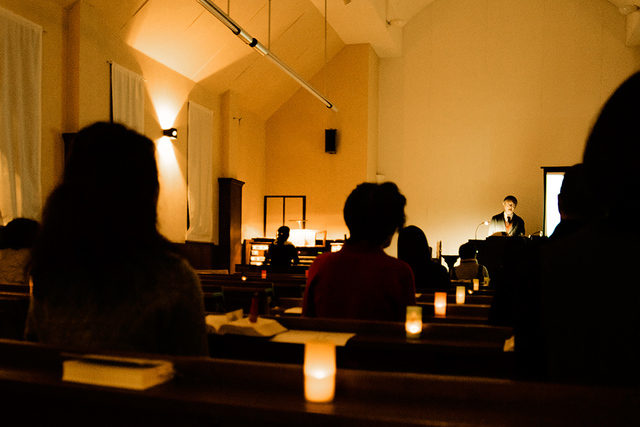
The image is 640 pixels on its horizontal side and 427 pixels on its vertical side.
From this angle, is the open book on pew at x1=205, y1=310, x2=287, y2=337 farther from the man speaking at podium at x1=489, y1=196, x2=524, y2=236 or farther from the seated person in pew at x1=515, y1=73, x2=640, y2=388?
the man speaking at podium at x1=489, y1=196, x2=524, y2=236

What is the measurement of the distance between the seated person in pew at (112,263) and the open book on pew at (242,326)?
2.16 feet

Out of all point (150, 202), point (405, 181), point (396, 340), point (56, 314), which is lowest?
point (396, 340)

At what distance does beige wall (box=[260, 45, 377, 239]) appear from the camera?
12.6m

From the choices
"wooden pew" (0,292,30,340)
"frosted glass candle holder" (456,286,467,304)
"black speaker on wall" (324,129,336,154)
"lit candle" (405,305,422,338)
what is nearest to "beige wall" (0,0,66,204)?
"wooden pew" (0,292,30,340)

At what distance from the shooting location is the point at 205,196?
10.7 metres

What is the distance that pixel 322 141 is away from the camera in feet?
42.7

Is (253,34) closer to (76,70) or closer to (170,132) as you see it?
(170,132)

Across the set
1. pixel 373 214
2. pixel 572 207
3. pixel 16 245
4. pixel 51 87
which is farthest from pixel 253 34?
pixel 572 207

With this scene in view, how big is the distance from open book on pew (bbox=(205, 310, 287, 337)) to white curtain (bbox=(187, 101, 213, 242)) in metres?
7.88

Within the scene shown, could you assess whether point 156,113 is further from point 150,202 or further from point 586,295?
point 586,295

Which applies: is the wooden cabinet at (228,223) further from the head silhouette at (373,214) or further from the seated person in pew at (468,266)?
the head silhouette at (373,214)

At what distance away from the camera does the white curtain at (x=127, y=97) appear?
8047 millimetres

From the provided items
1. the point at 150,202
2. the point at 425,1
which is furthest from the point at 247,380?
the point at 425,1

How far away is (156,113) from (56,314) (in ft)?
26.5
